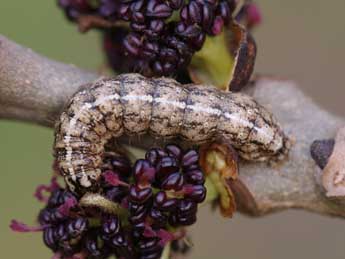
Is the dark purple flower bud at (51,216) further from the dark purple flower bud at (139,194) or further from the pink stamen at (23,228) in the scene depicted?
the dark purple flower bud at (139,194)

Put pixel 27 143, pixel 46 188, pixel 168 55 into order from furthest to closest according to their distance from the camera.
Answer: pixel 27 143, pixel 46 188, pixel 168 55

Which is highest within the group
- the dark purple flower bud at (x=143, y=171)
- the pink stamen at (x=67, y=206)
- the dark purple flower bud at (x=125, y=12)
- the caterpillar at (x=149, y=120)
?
the dark purple flower bud at (x=125, y=12)

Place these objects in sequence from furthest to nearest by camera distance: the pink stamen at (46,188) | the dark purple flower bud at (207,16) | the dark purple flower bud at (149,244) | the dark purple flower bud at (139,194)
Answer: the pink stamen at (46,188), the dark purple flower bud at (207,16), the dark purple flower bud at (149,244), the dark purple flower bud at (139,194)

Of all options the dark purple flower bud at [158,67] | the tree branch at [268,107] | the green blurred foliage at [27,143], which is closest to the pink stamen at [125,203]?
the tree branch at [268,107]

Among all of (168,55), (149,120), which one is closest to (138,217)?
(149,120)

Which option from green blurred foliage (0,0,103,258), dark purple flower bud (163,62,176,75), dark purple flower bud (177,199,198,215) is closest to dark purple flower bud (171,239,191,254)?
dark purple flower bud (177,199,198,215)

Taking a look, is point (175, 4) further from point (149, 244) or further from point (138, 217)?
point (149, 244)

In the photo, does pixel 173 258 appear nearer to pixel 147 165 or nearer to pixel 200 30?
pixel 147 165
